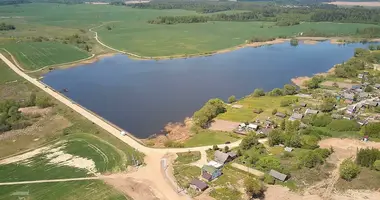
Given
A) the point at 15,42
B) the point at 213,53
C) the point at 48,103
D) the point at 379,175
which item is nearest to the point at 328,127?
the point at 379,175

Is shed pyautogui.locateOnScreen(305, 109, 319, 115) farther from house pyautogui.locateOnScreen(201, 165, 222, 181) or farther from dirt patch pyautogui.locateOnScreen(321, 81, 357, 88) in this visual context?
house pyautogui.locateOnScreen(201, 165, 222, 181)

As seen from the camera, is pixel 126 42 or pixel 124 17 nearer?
pixel 126 42

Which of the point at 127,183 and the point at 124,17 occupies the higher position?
the point at 124,17

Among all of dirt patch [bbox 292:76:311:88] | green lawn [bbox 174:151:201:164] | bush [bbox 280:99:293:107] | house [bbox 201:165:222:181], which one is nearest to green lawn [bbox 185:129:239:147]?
green lawn [bbox 174:151:201:164]

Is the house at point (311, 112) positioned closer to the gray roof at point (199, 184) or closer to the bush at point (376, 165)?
the bush at point (376, 165)

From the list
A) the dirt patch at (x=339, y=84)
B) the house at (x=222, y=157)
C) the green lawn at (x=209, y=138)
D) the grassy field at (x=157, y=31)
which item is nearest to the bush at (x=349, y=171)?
the house at (x=222, y=157)

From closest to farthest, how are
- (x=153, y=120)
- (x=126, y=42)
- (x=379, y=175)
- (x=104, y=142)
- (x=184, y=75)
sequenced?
(x=379, y=175), (x=104, y=142), (x=153, y=120), (x=184, y=75), (x=126, y=42)

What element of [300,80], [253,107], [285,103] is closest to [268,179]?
[253,107]

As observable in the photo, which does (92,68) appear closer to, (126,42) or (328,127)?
(126,42)
